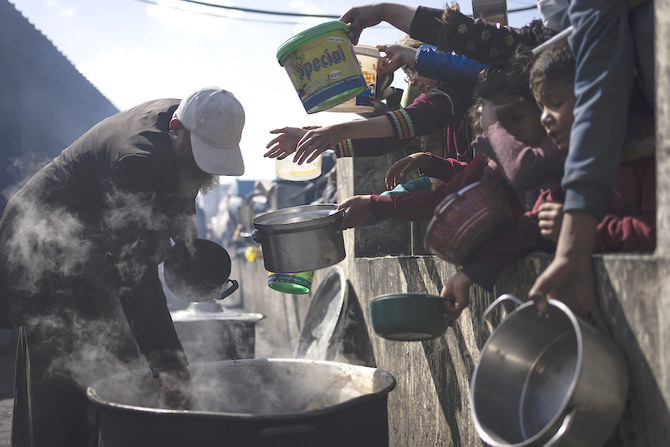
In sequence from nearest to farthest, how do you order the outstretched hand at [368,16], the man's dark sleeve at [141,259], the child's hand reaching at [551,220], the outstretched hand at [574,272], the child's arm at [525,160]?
the outstretched hand at [574,272] → the child's hand reaching at [551,220] → the child's arm at [525,160] → the man's dark sleeve at [141,259] → the outstretched hand at [368,16]

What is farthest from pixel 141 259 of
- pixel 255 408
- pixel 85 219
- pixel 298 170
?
pixel 298 170

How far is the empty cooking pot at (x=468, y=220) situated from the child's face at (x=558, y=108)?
28cm

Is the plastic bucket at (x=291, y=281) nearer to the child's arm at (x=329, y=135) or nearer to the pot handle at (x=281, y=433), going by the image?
the child's arm at (x=329, y=135)

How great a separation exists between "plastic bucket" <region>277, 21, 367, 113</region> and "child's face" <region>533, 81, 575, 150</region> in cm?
97

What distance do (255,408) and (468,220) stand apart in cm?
162

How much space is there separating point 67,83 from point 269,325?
6.03 m

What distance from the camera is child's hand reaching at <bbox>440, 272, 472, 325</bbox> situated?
1967 millimetres

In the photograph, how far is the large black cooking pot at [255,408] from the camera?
185cm

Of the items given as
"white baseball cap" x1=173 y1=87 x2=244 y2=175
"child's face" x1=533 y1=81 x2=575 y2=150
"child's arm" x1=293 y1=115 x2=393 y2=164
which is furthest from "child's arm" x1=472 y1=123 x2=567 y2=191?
"white baseball cap" x1=173 y1=87 x2=244 y2=175

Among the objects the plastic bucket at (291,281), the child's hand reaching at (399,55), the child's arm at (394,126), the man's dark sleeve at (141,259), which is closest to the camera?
the man's dark sleeve at (141,259)

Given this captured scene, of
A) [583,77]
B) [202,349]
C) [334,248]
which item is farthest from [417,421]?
[202,349]

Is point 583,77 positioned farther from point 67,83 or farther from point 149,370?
point 67,83

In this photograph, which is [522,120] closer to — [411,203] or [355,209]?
[411,203]

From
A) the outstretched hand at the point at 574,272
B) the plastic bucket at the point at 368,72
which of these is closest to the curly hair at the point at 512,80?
the outstretched hand at the point at 574,272
